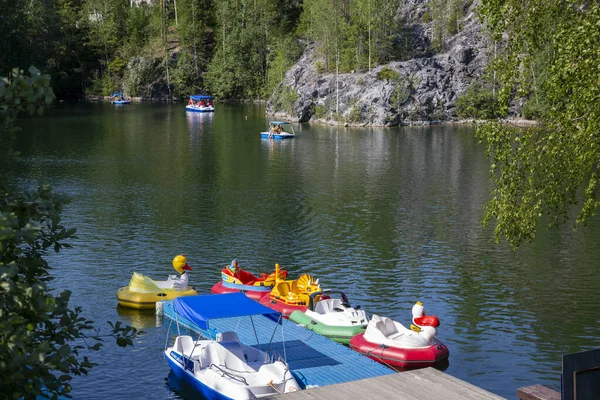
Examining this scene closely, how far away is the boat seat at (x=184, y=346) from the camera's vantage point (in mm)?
22122

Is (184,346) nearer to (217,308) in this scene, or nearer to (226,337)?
(226,337)

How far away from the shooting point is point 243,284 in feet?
97.3

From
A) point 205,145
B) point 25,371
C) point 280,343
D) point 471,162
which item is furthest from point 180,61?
point 25,371

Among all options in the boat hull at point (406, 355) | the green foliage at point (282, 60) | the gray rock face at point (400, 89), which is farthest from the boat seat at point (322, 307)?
the green foliage at point (282, 60)

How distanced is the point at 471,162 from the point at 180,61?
87.0 metres

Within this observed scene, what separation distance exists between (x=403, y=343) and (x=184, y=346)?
7097mm

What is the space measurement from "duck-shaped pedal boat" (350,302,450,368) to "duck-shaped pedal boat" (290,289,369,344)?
0.91m

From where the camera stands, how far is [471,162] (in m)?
64.5

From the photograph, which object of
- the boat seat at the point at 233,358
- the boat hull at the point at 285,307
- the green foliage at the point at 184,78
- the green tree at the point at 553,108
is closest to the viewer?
the green tree at the point at 553,108

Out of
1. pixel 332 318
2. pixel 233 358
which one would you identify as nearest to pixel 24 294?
pixel 233 358

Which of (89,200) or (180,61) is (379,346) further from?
(180,61)

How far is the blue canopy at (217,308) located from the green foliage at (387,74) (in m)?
79.7

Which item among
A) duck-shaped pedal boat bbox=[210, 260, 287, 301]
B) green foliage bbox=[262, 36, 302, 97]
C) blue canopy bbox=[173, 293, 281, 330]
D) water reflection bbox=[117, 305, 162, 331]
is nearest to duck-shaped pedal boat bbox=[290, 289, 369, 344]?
duck-shaped pedal boat bbox=[210, 260, 287, 301]

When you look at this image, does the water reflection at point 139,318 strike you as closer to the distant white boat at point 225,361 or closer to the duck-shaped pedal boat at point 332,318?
the distant white boat at point 225,361
